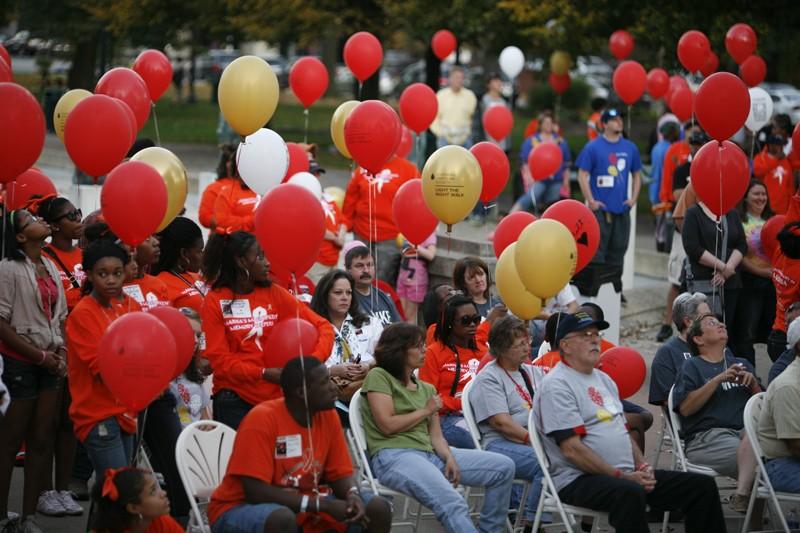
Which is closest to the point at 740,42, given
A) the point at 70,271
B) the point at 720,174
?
the point at 720,174

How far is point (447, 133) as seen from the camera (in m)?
16.3

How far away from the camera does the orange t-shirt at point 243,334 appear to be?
696 cm

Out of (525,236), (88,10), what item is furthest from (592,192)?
(88,10)

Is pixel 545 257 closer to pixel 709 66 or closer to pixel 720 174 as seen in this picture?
pixel 720 174

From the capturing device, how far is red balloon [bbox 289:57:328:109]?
39.7 ft

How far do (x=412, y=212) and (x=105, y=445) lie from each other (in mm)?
3617

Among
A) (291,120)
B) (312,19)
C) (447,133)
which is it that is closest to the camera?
(447,133)

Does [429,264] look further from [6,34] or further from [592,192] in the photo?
[6,34]

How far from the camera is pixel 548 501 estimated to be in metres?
6.79

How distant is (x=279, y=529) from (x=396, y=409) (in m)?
1.29

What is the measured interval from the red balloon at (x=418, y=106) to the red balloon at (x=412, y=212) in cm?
224

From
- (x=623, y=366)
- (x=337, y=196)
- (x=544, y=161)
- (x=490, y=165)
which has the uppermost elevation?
(x=490, y=165)

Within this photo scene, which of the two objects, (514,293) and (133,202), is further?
(514,293)

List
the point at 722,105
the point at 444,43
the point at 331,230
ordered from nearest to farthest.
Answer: the point at 722,105, the point at 331,230, the point at 444,43
